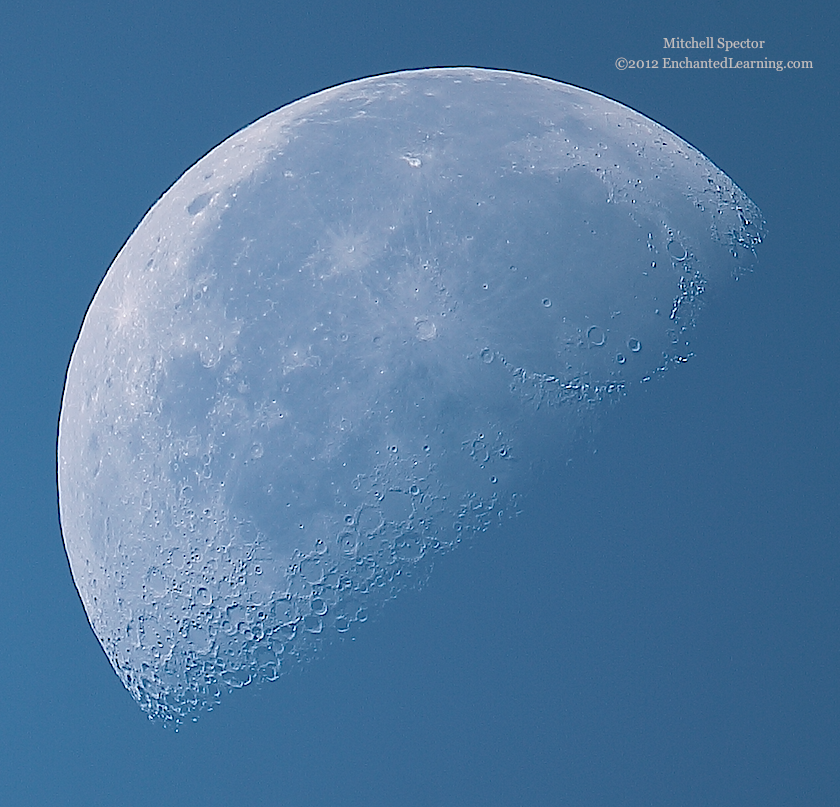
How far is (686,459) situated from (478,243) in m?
0.32

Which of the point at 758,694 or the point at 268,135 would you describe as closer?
the point at 758,694

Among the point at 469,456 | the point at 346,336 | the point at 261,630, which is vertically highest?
the point at 346,336

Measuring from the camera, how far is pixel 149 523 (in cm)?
130

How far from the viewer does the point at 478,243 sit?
1.19 m

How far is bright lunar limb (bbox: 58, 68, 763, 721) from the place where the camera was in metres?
1.13

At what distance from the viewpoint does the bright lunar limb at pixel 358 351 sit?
1.13 m

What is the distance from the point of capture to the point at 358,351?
1170 mm

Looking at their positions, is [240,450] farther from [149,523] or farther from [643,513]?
[643,513]

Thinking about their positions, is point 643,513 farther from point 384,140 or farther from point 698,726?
point 384,140

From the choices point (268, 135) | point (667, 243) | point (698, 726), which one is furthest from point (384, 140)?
point (698, 726)

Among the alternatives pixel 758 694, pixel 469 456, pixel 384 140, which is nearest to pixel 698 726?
pixel 758 694

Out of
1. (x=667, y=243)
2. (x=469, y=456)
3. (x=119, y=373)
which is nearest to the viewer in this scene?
(x=469, y=456)

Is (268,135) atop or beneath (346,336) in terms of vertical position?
atop

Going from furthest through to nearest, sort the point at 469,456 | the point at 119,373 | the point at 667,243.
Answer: the point at 119,373 → the point at 667,243 → the point at 469,456
